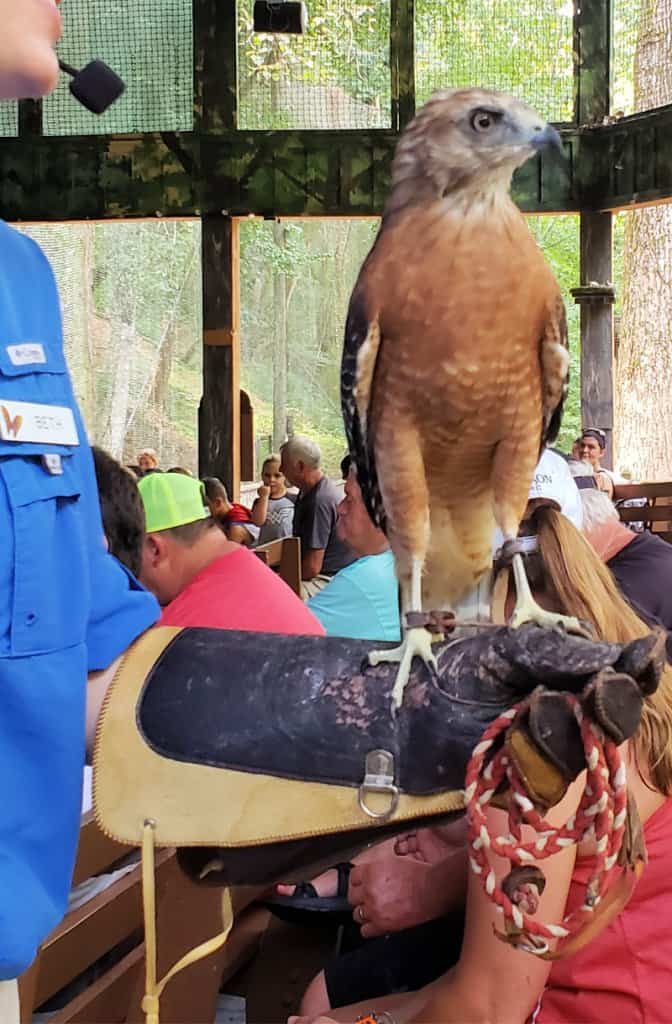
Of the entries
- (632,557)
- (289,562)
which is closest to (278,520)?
(289,562)

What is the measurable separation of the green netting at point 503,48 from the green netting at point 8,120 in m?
2.79

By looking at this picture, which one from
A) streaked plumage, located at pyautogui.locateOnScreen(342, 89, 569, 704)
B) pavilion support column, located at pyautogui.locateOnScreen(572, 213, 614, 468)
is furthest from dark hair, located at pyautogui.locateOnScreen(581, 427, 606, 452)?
streaked plumage, located at pyautogui.locateOnScreen(342, 89, 569, 704)

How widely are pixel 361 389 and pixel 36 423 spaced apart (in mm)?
531

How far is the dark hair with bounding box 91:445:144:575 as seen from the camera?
94.7 inches

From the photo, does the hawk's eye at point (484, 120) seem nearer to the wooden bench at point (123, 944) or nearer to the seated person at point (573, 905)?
the seated person at point (573, 905)

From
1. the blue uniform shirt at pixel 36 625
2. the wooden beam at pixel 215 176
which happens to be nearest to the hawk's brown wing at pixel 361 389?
the blue uniform shirt at pixel 36 625

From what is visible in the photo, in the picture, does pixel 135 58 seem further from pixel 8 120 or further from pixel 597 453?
pixel 597 453

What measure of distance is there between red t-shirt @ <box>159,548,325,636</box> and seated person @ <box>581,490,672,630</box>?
84 centimetres

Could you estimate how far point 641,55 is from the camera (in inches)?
262

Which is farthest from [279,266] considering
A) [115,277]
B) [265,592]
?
[265,592]

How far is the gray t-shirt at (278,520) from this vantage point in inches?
244

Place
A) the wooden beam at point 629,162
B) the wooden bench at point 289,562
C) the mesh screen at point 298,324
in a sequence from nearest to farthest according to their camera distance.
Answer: the wooden bench at point 289,562 < the wooden beam at point 629,162 < the mesh screen at point 298,324

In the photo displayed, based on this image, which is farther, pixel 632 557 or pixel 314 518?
pixel 314 518

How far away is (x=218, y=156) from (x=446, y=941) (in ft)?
20.1
